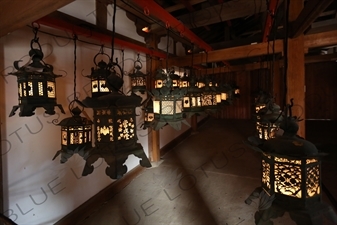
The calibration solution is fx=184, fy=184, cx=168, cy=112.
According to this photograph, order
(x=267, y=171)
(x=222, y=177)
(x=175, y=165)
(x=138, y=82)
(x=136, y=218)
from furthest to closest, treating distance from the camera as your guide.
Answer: (x=175, y=165) < (x=222, y=177) < (x=138, y=82) < (x=136, y=218) < (x=267, y=171)

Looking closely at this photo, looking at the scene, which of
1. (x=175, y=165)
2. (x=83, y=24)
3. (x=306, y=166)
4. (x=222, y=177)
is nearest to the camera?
(x=306, y=166)

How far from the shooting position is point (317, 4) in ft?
4.05

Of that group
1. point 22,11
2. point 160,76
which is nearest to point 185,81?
point 160,76

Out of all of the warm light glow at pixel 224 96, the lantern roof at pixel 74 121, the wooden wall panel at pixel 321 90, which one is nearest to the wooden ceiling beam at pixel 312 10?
the warm light glow at pixel 224 96

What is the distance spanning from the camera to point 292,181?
837mm

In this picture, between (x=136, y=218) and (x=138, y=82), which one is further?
(x=138, y=82)

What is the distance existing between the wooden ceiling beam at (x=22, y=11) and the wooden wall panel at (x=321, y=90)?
349 inches

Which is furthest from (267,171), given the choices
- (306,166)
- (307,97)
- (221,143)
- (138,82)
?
(307,97)

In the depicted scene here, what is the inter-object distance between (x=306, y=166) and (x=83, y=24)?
2973 millimetres

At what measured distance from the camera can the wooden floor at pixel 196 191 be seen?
276 centimetres

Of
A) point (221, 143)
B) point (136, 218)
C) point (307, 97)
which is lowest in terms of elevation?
point (136, 218)

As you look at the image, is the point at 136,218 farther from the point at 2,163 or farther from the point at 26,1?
the point at 26,1

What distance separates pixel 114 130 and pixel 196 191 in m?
2.66

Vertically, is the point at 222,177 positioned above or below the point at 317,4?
below
